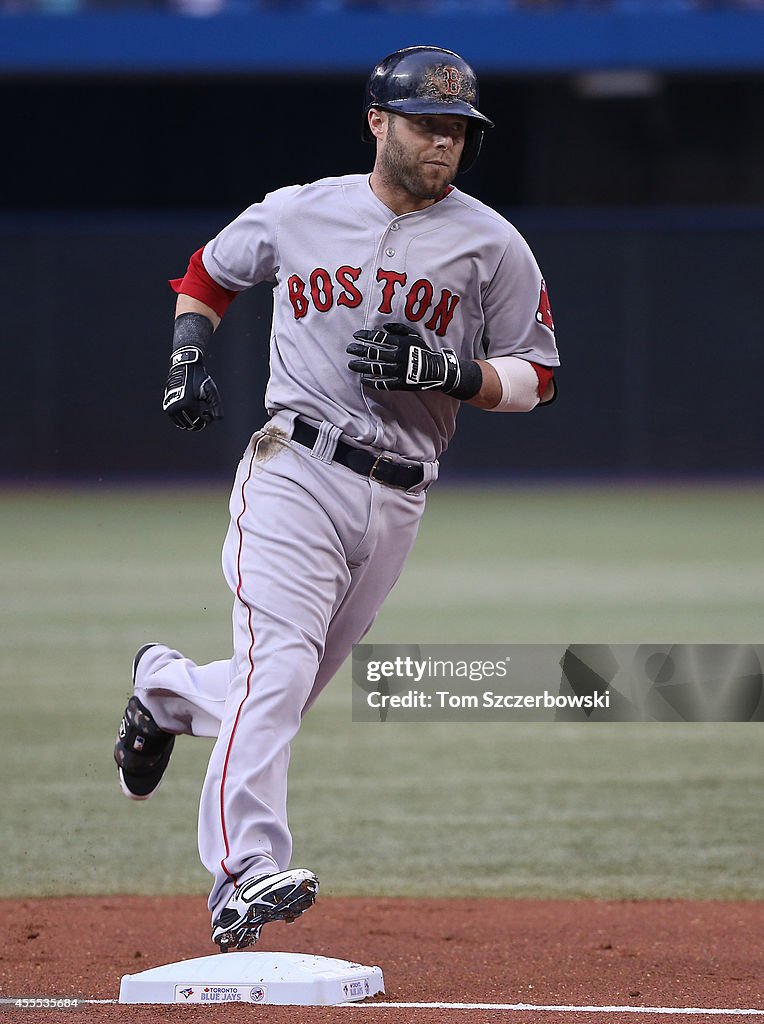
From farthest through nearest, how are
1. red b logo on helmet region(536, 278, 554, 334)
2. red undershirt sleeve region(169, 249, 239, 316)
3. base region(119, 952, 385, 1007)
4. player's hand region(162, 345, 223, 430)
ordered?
red undershirt sleeve region(169, 249, 239, 316), red b logo on helmet region(536, 278, 554, 334), player's hand region(162, 345, 223, 430), base region(119, 952, 385, 1007)

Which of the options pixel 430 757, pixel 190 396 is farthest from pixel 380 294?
pixel 430 757

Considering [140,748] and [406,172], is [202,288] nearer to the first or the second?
[406,172]

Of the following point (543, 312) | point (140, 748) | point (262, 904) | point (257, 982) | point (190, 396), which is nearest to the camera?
point (262, 904)

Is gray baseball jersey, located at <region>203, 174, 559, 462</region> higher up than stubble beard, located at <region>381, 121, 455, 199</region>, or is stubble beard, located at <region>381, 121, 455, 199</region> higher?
stubble beard, located at <region>381, 121, 455, 199</region>

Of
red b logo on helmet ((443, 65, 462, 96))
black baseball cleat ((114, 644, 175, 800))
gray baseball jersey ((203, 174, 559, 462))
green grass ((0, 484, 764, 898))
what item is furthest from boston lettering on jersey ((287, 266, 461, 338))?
green grass ((0, 484, 764, 898))

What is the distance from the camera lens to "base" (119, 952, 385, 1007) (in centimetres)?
307

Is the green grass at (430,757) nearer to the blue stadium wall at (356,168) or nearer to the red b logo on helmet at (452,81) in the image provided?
the red b logo on helmet at (452,81)

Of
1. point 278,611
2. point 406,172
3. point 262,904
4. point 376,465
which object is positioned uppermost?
point 406,172

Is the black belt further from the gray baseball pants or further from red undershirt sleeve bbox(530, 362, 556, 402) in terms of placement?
red undershirt sleeve bbox(530, 362, 556, 402)

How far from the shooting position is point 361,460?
340cm

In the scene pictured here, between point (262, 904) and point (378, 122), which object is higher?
point (378, 122)

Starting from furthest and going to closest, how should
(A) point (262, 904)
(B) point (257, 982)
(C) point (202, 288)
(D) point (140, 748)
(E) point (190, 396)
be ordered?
(D) point (140, 748), (C) point (202, 288), (E) point (190, 396), (B) point (257, 982), (A) point (262, 904)

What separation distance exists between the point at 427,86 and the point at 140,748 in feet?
5.40

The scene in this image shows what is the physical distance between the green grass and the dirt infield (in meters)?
0.29
